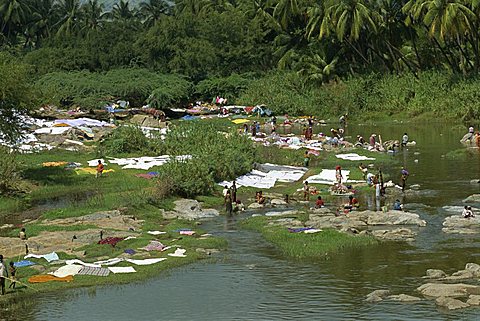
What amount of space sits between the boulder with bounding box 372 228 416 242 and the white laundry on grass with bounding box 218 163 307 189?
13940mm

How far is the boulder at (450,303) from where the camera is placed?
24.7 m

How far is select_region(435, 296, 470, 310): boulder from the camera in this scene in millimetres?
24703

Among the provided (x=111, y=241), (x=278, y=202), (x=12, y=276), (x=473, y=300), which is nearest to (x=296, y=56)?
(x=278, y=202)

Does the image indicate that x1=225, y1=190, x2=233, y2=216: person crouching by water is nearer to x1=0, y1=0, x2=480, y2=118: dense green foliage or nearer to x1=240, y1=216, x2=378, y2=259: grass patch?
x1=240, y1=216, x2=378, y2=259: grass patch

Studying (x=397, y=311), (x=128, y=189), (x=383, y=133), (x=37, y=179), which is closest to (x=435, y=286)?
(x=397, y=311)

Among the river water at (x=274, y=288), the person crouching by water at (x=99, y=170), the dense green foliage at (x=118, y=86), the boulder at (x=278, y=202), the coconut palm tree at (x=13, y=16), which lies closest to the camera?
the river water at (x=274, y=288)

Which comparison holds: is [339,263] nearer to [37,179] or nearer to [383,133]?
[37,179]

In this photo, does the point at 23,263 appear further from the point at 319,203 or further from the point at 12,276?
the point at 319,203

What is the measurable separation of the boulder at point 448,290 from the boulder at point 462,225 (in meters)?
8.32

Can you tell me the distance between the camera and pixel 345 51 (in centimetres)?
9650

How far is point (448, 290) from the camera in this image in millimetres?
26078

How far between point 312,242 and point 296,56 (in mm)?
67600

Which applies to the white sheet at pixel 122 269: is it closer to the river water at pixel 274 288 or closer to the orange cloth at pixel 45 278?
the river water at pixel 274 288

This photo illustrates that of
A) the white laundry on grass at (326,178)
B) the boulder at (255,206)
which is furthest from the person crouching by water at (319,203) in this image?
the white laundry on grass at (326,178)
